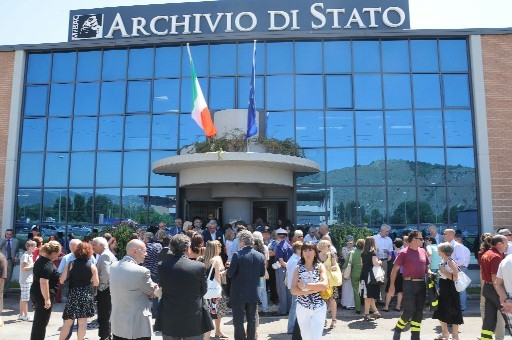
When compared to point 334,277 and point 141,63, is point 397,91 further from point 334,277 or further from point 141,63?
point 334,277

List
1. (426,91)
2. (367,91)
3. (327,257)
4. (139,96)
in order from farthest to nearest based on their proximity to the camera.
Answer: (139,96) → (367,91) → (426,91) → (327,257)

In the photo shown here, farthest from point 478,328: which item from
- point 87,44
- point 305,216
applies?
point 87,44

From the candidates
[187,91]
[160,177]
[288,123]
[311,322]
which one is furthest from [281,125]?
[311,322]

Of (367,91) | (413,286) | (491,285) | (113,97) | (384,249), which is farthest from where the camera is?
(113,97)

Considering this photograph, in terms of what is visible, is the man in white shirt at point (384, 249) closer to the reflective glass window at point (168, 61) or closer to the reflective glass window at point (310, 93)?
the reflective glass window at point (310, 93)

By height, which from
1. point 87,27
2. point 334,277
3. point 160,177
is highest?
point 87,27

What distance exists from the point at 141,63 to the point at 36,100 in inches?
170

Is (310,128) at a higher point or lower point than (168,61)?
lower

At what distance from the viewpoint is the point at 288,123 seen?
16297 millimetres

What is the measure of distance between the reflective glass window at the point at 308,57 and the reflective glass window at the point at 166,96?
14.7 ft

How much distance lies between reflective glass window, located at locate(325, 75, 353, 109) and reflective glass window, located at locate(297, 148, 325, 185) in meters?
1.72

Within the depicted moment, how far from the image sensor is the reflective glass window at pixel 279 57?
54.7 feet

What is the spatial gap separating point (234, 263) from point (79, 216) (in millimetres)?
11790

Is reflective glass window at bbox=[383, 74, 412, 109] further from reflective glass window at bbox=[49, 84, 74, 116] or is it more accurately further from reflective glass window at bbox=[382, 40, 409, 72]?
reflective glass window at bbox=[49, 84, 74, 116]
